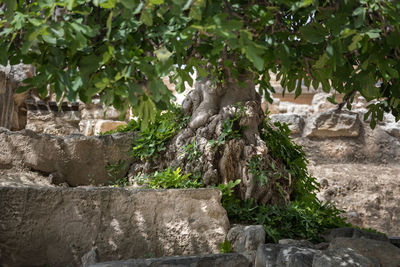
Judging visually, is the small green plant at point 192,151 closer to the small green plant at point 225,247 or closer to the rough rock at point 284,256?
the small green plant at point 225,247

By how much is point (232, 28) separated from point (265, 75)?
1.33 m

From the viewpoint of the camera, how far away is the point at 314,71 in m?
2.17

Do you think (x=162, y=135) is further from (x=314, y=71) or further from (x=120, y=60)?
(x=120, y=60)

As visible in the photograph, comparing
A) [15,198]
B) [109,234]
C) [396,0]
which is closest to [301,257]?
[109,234]

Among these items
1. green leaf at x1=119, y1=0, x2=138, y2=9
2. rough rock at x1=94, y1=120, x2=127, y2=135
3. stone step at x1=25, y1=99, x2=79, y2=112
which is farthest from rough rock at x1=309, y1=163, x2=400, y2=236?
green leaf at x1=119, y1=0, x2=138, y2=9

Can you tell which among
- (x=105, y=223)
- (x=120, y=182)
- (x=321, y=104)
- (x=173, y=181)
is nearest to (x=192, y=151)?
(x=173, y=181)

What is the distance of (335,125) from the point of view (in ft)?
26.7

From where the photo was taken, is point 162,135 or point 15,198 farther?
point 162,135

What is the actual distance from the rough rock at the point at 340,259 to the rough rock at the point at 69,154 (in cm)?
282

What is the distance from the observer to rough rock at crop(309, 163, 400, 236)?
23.6ft

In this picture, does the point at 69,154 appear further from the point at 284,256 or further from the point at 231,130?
the point at 284,256

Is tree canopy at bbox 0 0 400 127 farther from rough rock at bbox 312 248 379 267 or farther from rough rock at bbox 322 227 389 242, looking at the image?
rough rock at bbox 322 227 389 242

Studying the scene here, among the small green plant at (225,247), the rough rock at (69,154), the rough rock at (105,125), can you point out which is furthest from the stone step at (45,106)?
the small green plant at (225,247)

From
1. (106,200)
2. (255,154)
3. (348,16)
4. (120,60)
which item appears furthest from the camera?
(255,154)
